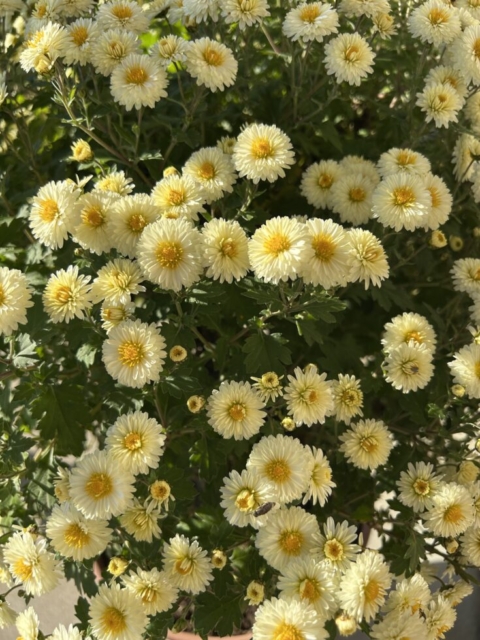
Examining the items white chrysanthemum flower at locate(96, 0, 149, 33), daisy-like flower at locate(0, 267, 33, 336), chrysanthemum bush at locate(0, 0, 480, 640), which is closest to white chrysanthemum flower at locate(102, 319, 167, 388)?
chrysanthemum bush at locate(0, 0, 480, 640)

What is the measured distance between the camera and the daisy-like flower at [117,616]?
→ 0.65m

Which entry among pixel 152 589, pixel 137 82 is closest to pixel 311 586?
pixel 152 589

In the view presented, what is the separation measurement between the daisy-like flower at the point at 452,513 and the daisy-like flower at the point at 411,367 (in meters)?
0.14

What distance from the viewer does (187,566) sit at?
2.23ft

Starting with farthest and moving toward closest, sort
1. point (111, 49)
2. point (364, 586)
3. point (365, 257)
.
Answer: point (111, 49), point (365, 257), point (364, 586)

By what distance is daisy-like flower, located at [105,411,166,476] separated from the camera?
0.67 meters

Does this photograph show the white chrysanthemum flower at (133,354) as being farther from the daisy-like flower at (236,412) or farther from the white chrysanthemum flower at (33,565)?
the white chrysanthemum flower at (33,565)

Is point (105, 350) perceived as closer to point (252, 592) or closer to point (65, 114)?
point (252, 592)

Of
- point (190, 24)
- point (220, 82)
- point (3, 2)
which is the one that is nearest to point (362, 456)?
point (220, 82)

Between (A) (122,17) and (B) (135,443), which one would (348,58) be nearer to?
(A) (122,17)

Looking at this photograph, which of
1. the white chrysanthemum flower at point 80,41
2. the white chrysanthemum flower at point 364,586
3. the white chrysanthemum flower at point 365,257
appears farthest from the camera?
the white chrysanthemum flower at point 80,41

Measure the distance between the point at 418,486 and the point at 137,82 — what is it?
0.65 metres

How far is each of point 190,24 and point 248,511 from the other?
27.0 inches

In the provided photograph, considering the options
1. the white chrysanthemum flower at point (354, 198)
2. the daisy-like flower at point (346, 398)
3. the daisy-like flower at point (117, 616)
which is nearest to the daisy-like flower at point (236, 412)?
the daisy-like flower at point (346, 398)
